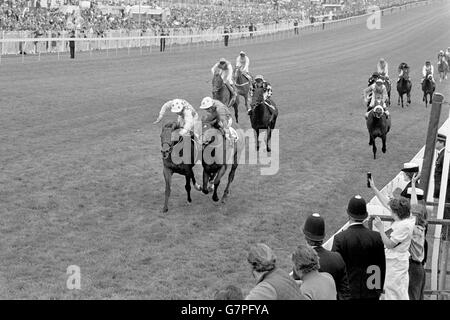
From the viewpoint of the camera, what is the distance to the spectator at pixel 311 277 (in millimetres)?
4992

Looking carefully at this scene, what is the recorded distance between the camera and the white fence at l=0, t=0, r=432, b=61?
30.4 meters

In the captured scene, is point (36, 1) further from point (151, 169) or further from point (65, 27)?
point (151, 169)

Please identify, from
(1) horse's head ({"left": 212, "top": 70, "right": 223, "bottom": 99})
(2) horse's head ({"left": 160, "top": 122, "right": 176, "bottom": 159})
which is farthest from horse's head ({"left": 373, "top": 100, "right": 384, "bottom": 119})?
(2) horse's head ({"left": 160, "top": 122, "right": 176, "bottom": 159})

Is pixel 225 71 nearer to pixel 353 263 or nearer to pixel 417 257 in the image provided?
pixel 417 257

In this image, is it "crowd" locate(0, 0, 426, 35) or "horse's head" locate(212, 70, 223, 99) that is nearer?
"horse's head" locate(212, 70, 223, 99)

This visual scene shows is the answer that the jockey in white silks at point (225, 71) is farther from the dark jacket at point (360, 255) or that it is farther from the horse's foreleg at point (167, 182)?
the dark jacket at point (360, 255)

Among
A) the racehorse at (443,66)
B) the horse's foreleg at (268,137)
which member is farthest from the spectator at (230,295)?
the racehorse at (443,66)

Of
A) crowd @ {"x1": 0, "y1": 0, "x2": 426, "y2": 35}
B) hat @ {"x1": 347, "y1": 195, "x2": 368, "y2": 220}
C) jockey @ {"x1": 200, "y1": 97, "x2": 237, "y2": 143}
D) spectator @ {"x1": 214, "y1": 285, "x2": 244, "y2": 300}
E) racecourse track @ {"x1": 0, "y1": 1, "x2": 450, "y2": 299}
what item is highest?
crowd @ {"x1": 0, "y1": 0, "x2": 426, "y2": 35}

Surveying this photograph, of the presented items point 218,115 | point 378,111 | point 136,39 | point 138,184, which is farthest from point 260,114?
point 136,39

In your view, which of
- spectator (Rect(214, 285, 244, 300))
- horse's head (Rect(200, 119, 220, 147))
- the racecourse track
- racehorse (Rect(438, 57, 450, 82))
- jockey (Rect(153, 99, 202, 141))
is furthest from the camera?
racehorse (Rect(438, 57, 450, 82))

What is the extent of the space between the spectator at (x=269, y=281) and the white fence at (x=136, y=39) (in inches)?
1036

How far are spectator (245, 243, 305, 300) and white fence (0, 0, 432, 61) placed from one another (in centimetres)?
2630

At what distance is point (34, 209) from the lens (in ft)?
34.3

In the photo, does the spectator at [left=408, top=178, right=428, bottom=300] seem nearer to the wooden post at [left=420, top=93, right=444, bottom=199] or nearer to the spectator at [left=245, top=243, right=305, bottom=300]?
the wooden post at [left=420, top=93, right=444, bottom=199]
